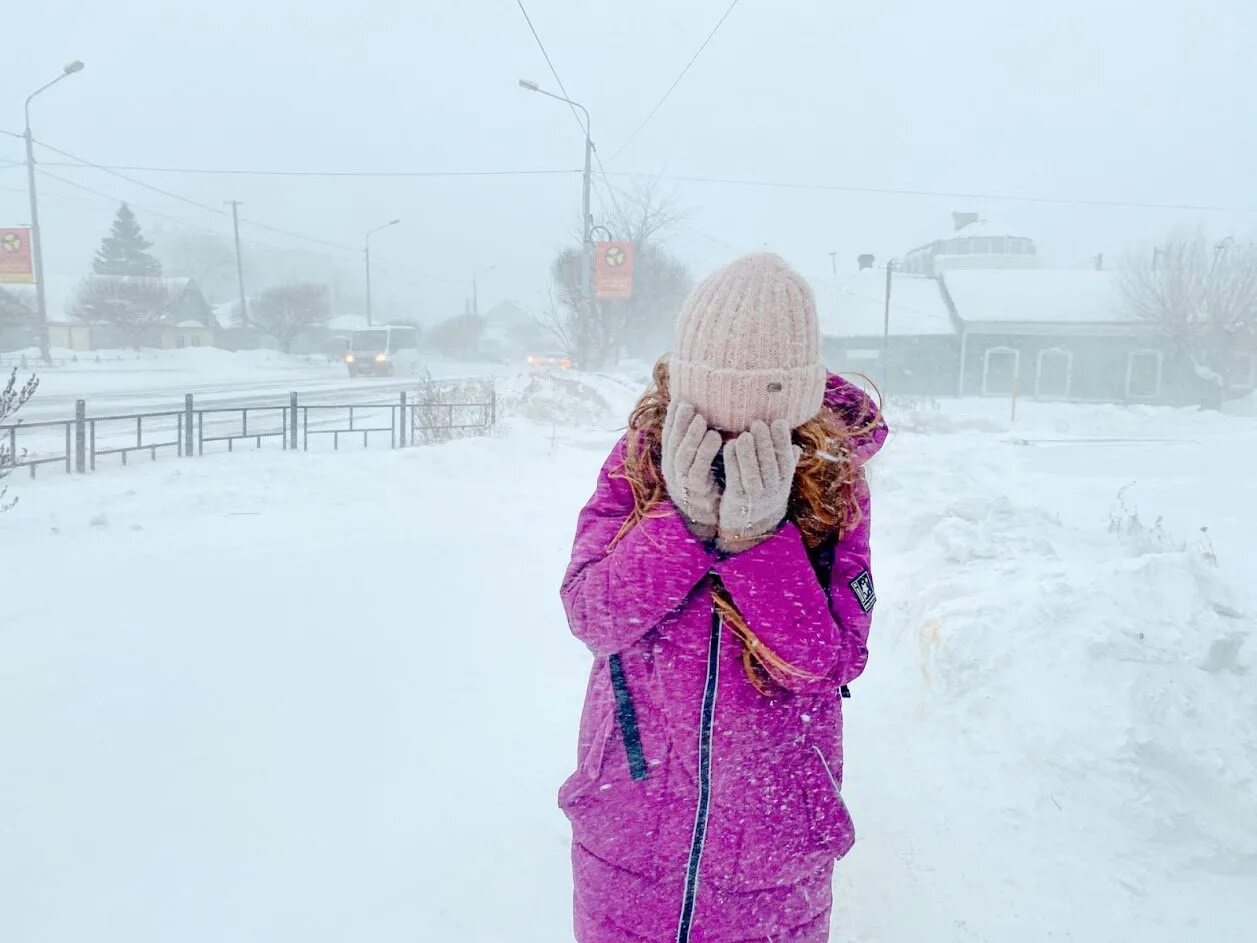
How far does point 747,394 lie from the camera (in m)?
1.53

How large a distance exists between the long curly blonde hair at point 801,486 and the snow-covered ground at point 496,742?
5.10 feet

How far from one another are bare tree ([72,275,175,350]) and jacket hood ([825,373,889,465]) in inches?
1901

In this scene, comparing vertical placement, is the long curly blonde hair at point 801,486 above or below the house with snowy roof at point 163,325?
below

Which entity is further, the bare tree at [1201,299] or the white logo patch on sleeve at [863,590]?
the bare tree at [1201,299]

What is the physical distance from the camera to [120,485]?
30.7 feet

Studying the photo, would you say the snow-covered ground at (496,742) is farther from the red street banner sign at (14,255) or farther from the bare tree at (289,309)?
the bare tree at (289,309)

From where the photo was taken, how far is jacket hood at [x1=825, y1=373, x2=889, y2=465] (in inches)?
67.0

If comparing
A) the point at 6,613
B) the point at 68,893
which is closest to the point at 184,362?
the point at 6,613

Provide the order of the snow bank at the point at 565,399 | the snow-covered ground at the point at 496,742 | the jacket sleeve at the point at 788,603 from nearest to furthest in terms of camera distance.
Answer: the jacket sleeve at the point at 788,603
the snow-covered ground at the point at 496,742
the snow bank at the point at 565,399

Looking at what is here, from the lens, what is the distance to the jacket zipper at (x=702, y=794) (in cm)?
157

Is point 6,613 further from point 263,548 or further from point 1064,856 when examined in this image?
point 1064,856

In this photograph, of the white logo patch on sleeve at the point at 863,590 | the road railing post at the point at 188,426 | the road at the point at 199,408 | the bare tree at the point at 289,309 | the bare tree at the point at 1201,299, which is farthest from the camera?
the bare tree at the point at 289,309

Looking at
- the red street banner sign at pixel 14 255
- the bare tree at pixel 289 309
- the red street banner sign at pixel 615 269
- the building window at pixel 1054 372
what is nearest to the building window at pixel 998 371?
the building window at pixel 1054 372

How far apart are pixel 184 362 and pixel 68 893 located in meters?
39.9
